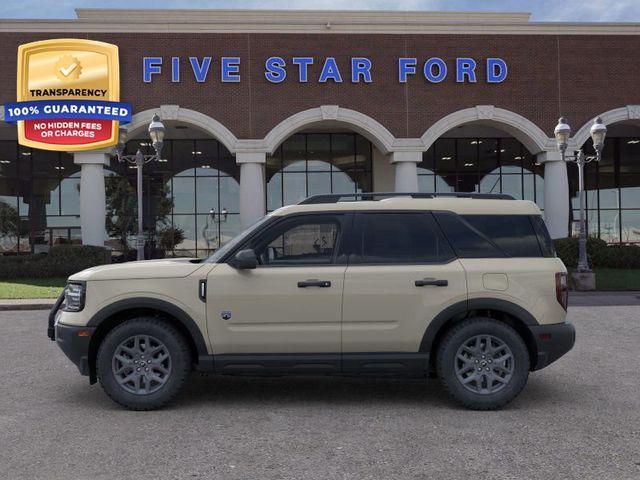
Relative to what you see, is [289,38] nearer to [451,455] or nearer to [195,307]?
[195,307]

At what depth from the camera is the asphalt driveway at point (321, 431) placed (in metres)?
3.92

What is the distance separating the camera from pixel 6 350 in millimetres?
8680

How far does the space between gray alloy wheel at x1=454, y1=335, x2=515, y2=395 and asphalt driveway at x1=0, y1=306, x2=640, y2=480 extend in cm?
26

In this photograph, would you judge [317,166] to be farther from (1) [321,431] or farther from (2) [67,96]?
Answer: (1) [321,431]

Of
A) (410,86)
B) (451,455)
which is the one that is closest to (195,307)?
(451,455)

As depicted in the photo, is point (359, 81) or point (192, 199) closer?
point (359, 81)

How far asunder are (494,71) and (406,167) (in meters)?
5.46

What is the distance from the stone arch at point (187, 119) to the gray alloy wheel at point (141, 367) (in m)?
18.5

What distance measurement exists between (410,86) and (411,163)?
318cm

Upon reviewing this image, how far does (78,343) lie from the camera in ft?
17.5

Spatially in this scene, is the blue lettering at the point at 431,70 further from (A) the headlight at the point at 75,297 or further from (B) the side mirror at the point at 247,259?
(A) the headlight at the point at 75,297

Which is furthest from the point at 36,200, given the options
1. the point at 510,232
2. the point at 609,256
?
the point at 510,232

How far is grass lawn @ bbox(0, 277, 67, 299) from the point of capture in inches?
651

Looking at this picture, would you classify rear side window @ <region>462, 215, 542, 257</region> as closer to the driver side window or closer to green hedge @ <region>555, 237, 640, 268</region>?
the driver side window
